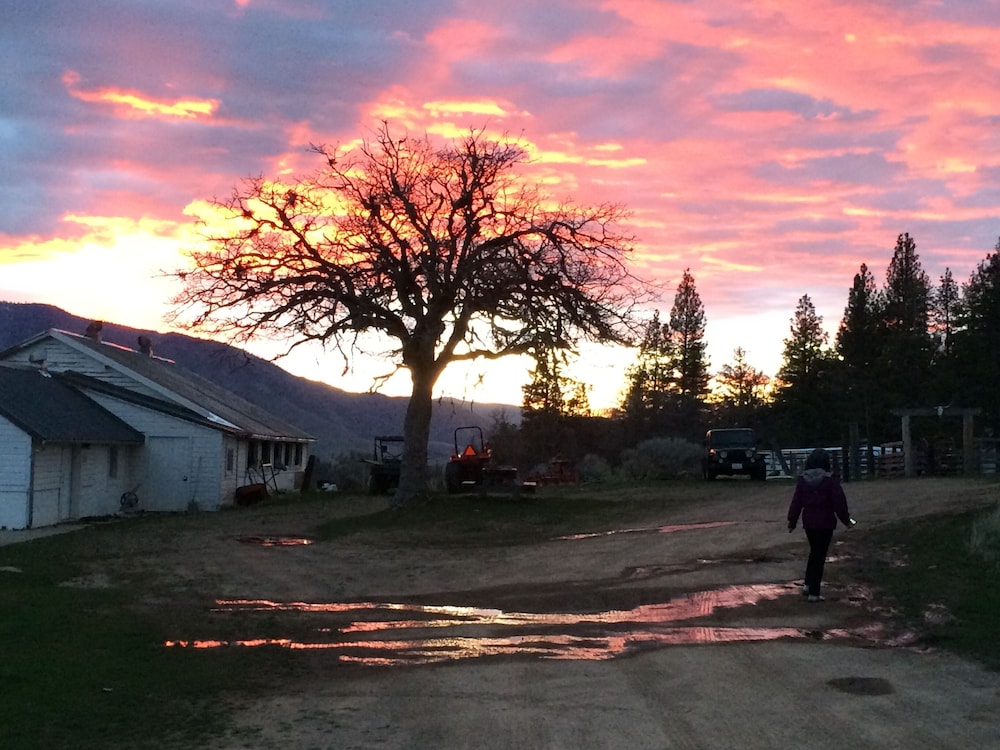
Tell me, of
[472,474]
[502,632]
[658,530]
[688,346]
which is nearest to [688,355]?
[688,346]

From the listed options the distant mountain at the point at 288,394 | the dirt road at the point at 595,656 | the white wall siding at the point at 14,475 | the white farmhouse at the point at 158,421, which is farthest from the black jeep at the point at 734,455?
the distant mountain at the point at 288,394

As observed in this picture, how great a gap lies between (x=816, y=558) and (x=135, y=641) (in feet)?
25.7

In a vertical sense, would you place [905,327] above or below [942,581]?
above

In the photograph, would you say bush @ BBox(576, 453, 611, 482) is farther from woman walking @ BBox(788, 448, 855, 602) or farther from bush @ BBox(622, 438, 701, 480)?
woman walking @ BBox(788, 448, 855, 602)

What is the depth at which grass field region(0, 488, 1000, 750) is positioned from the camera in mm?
Result: 7727

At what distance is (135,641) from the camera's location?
10.8m

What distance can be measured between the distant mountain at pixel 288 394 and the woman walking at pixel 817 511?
3639 inches

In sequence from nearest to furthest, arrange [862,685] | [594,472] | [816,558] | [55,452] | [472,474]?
[862,685], [816,558], [55,452], [472,474], [594,472]

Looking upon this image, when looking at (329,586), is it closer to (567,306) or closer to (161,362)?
(567,306)

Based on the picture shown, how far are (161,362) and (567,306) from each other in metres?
23.0

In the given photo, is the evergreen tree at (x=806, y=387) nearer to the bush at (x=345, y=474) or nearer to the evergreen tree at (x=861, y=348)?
the evergreen tree at (x=861, y=348)

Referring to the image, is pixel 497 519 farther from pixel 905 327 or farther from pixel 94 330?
pixel 905 327

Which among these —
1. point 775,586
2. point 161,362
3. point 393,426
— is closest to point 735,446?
point 161,362

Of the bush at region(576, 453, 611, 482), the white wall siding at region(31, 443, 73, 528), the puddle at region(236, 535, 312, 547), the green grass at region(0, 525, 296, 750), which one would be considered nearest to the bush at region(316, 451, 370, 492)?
the bush at region(576, 453, 611, 482)
